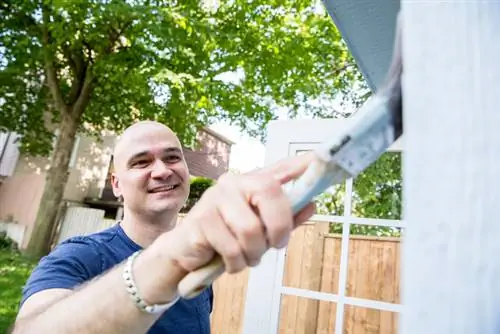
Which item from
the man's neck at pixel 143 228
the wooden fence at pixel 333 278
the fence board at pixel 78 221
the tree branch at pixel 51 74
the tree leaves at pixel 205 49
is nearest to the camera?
the man's neck at pixel 143 228

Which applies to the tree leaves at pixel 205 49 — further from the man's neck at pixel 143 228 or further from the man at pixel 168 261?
the man at pixel 168 261

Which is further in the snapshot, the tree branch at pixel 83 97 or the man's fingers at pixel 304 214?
the tree branch at pixel 83 97

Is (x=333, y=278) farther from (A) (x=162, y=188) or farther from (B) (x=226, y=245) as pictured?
(B) (x=226, y=245)

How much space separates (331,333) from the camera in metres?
2.13

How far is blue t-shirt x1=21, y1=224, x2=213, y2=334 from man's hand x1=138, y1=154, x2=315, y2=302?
63 centimetres

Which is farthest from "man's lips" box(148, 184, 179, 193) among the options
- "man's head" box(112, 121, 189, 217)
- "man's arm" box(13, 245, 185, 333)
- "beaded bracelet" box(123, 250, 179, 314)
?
"beaded bracelet" box(123, 250, 179, 314)

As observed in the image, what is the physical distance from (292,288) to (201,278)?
65.6 inches

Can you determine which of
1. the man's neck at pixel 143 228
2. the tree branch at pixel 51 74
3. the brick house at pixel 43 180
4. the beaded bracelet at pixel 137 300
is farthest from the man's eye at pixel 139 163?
the brick house at pixel 43 180

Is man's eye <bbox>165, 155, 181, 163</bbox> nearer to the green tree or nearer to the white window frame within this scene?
the white window frame

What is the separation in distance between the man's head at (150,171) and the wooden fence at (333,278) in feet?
2.96

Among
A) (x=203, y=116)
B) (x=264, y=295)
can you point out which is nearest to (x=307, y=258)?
(x=264, y=295)

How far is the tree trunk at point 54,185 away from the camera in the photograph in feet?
26.2

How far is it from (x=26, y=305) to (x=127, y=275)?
49 cm

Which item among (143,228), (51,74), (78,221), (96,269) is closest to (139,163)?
(143,228)
